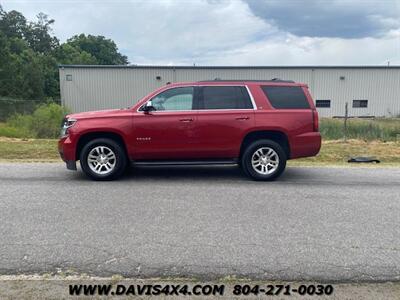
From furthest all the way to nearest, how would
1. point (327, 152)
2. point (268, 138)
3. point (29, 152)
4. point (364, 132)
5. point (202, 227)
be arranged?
point (364, 132), point (327, 152), point (29, 152), point (268, 138), point (202, 227)

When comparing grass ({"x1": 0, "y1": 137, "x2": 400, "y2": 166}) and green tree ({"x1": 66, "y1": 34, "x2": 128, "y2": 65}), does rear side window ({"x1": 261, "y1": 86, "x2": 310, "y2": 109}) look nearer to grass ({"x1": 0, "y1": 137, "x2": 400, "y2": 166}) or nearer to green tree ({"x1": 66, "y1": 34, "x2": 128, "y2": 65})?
grass ({"x1": 0, "y1": 137, "x2": 400, "y2": 166})

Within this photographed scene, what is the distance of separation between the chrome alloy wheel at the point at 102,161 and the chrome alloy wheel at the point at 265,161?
2811mm

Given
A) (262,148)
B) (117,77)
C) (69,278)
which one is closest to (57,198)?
(69,278)

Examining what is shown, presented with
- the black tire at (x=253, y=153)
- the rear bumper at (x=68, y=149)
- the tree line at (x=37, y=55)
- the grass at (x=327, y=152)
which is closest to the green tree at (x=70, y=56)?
the tree line at (x=37, y=55)

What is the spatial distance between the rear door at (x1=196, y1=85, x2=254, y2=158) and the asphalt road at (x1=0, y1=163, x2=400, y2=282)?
2.19 ft

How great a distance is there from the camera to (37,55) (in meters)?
62.1

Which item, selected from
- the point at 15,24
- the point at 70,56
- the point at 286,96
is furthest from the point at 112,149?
the point at 15,24

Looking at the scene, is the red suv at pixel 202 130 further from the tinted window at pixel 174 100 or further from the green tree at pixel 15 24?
the green tree at pixel 15 24

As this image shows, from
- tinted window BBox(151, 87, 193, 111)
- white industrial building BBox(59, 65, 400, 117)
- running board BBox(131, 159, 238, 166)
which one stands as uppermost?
white industrial building BBox(59, 65, 400, 117)

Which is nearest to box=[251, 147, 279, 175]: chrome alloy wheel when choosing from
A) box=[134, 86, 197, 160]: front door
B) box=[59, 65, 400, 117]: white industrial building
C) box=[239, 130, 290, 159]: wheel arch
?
box=[239, 130, 290, 159]: wheel arch

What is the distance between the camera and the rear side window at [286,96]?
7.27 m

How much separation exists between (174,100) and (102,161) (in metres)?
1.87

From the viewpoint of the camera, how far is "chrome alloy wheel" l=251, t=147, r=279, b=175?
23.7 feet

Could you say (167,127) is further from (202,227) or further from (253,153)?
(202,227)
